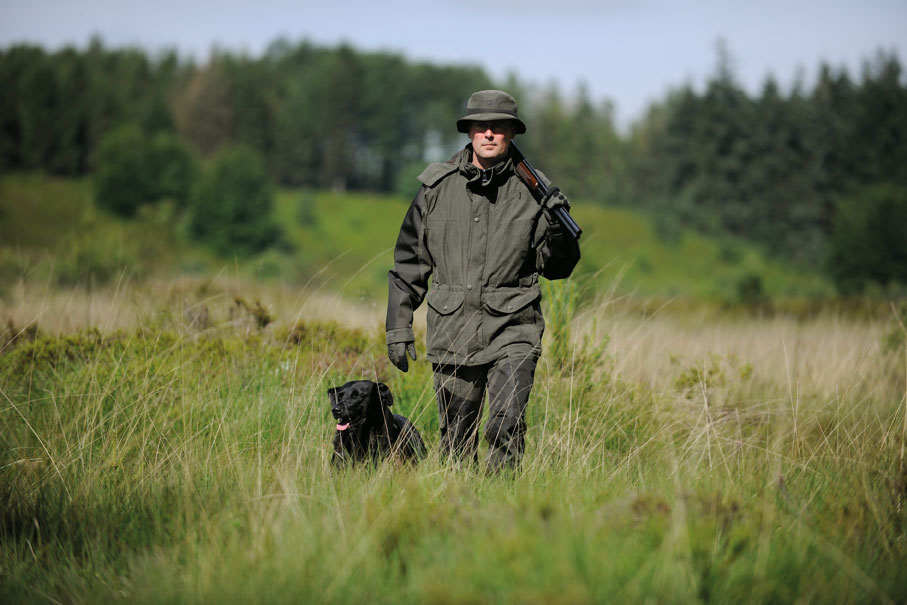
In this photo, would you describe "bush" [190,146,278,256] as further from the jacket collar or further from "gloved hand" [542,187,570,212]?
"gloved hand" [542,187,570,212]

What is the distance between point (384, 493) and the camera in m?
3.60

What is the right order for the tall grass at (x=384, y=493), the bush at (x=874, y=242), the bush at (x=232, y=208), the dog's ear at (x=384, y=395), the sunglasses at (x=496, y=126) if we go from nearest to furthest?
the tall grass at (x=384, y=493)
the dog's ear at (x=384, y=395)
the sunglasses at (x=496, y=126)
the bush at (x=874, y=242)
the bush at (x=232, y=208)

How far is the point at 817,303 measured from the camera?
69.9ft

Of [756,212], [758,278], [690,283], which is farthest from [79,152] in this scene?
[758,278]

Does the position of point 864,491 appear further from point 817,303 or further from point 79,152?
point 79,152

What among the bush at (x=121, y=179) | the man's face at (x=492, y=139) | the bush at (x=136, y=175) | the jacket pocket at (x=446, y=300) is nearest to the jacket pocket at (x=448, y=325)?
the jacket pocket at (x=446, y=300)

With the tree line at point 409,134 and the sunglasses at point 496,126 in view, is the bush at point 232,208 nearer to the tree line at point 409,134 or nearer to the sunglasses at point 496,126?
the tree line at point 409,134

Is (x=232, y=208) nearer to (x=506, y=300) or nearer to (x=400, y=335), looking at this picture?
(x=400, y=335)

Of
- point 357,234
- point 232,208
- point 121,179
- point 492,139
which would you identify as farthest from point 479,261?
point 121,179

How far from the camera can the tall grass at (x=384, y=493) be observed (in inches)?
110

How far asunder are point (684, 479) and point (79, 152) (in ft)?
246

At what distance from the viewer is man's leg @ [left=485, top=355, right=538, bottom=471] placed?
4352 mm

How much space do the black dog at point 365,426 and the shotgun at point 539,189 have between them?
1.28 m

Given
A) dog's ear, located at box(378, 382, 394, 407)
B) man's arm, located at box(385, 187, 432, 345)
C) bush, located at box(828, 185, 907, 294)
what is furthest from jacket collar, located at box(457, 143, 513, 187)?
bush, located at box(828, 185, 907, 294)
